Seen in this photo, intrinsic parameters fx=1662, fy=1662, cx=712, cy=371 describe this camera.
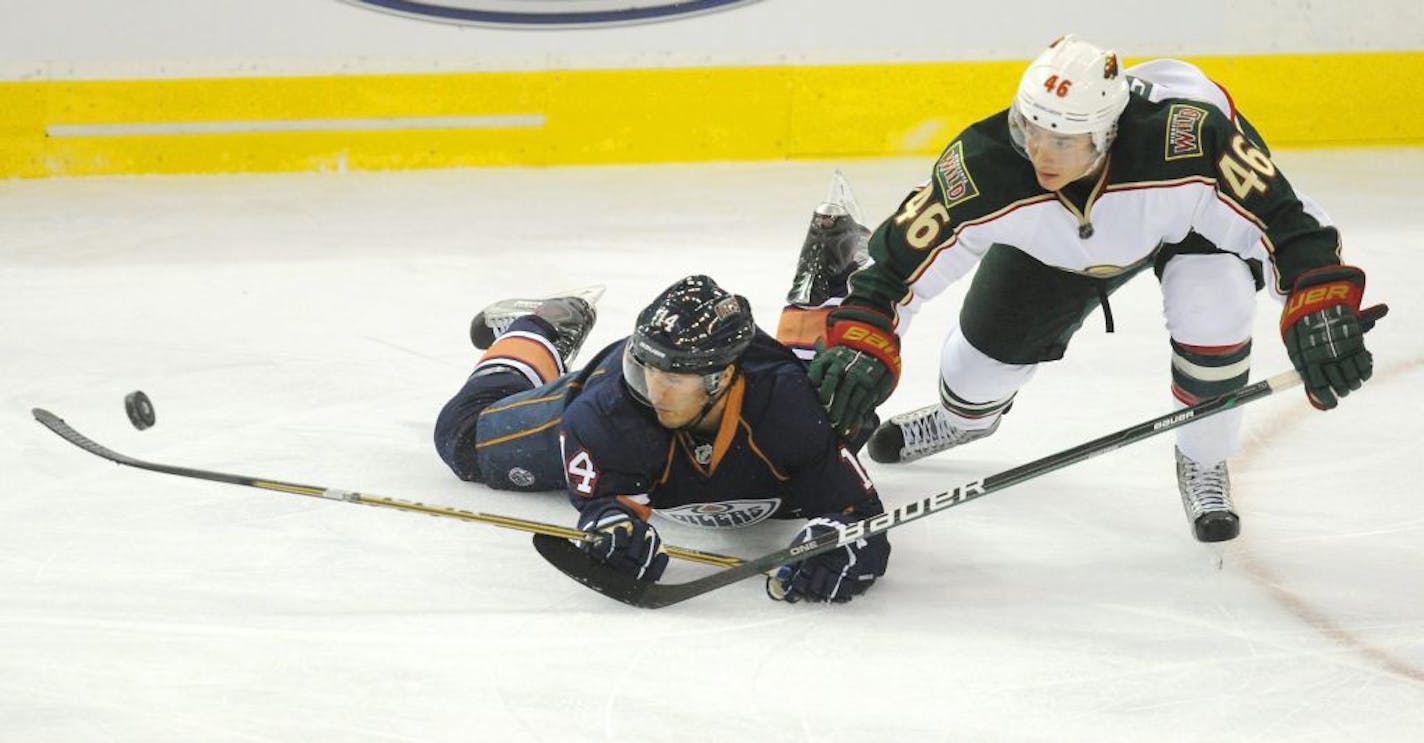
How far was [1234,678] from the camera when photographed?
97.4 inches

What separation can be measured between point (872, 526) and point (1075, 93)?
75 cm

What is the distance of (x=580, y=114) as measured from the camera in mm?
6293

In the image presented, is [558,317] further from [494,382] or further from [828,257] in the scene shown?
[828,257]

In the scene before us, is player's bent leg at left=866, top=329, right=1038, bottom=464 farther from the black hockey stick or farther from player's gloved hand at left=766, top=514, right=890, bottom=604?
player's gloved hand at left=766, top=514, right=890, bottom=604

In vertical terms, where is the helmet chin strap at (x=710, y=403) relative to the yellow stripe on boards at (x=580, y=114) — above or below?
above

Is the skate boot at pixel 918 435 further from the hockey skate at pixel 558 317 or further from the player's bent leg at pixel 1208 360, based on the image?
the hockey skate at pixel 558 317

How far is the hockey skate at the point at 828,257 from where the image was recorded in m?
3.62

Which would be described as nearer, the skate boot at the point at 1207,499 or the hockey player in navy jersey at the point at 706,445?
the hockey player in navy jersey at the point at 706,445

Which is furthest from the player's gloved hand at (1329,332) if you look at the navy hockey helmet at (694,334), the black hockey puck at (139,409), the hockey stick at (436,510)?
the black hockey puck at (139,409)

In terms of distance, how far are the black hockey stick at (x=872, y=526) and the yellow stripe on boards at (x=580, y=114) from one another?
3641 millimetres

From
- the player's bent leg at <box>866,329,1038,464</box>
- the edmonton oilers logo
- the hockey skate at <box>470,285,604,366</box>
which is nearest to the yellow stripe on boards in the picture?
the edmonton oilers logo

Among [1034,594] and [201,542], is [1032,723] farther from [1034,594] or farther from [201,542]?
[201,542]

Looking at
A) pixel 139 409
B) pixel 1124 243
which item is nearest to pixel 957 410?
pixel 1124 243

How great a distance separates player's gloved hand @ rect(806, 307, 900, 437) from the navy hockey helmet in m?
0.16
